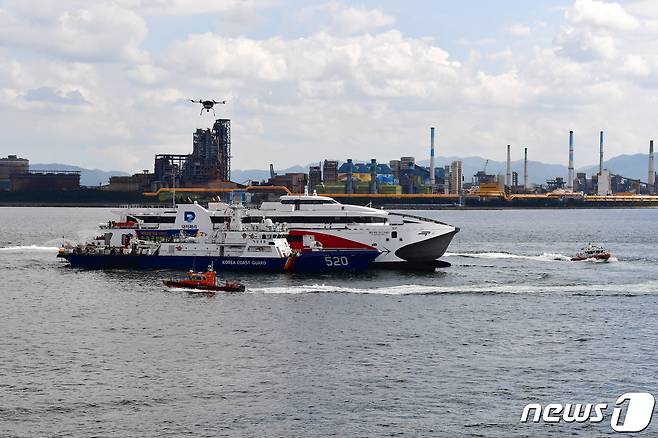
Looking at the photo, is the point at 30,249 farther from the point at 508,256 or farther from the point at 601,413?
the point at 601,413

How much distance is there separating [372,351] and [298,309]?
16.0 metres

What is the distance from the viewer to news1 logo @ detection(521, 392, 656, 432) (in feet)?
149

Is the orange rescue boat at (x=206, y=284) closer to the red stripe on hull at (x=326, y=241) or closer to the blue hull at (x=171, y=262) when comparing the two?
the blue hull at (x=171, y=262)

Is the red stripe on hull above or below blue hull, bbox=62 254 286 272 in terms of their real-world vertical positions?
above

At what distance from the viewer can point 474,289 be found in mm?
89312

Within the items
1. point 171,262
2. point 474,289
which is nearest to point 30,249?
point 171,262

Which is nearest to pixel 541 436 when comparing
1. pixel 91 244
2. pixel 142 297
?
pixel 142 297

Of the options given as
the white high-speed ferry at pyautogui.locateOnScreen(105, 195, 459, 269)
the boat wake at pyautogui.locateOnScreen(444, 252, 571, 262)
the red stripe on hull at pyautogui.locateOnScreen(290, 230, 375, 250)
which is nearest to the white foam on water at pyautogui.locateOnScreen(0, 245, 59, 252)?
the white high-speed ferry at pyautogui.locateOnScreen(105, 195, 459, 269)

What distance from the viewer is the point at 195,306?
76875 mm

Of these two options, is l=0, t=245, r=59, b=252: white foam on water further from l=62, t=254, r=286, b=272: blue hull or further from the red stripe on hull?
the red stripe on hull

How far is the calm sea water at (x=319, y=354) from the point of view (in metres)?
46.0

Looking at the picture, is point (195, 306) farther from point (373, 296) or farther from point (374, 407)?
point (374, 407)

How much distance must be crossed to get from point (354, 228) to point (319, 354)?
49620mm

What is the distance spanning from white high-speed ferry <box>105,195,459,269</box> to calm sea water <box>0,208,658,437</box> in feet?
30.1
